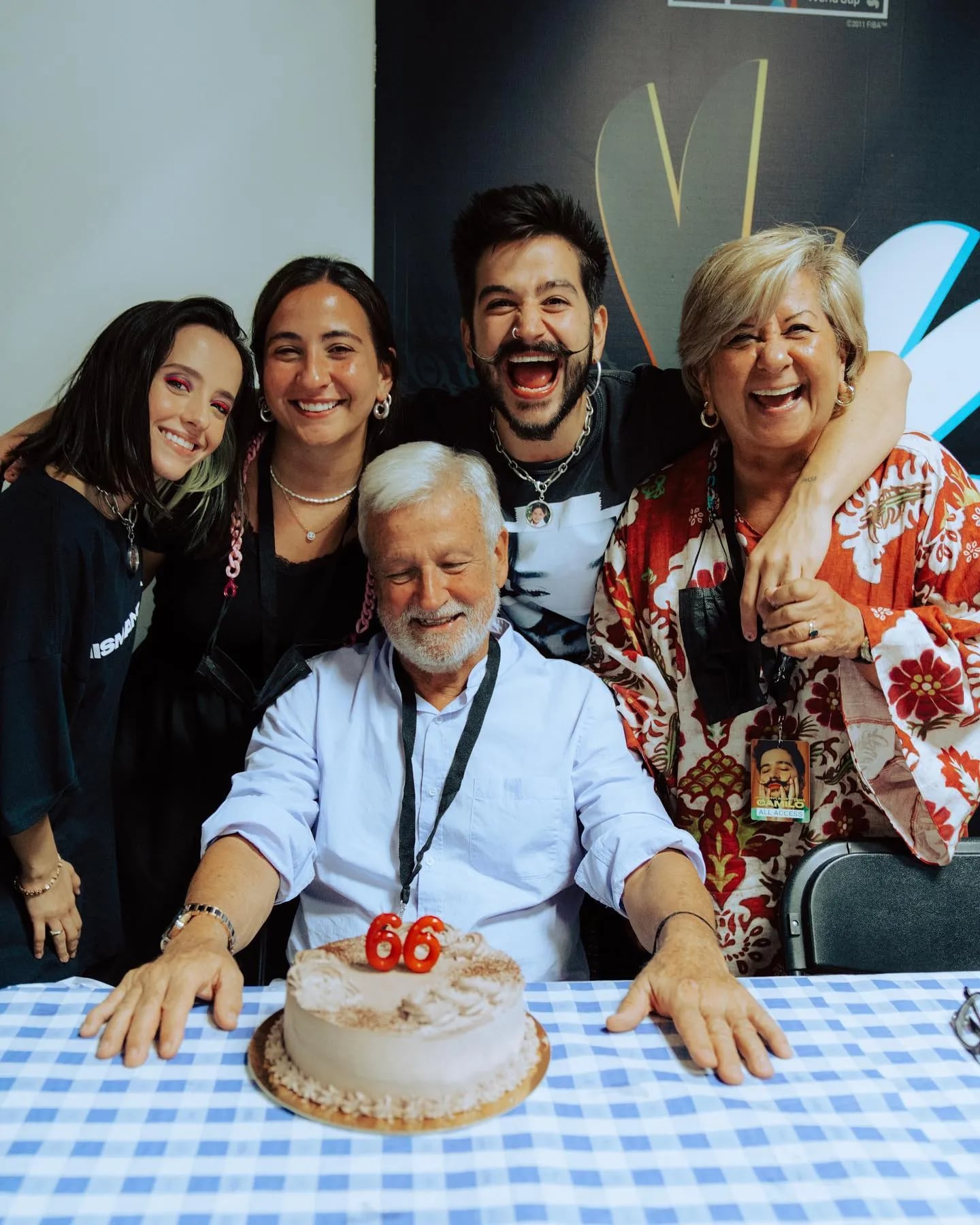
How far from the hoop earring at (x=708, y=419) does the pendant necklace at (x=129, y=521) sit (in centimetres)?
118

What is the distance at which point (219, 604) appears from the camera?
2225 millimetres

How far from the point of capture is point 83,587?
1889 mm

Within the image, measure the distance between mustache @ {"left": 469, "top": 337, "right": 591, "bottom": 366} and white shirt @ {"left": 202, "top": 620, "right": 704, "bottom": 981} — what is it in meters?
0.65

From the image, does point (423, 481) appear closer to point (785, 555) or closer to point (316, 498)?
point (316, 498)

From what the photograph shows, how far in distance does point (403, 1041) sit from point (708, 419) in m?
1.50

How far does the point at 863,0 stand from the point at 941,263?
71 cm

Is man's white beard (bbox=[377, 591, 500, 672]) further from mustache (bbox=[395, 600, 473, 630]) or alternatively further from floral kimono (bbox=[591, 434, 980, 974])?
floral kimono (bbox=[591, 434, 980, 974])

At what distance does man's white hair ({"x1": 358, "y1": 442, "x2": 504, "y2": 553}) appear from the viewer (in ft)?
Result: 6.48

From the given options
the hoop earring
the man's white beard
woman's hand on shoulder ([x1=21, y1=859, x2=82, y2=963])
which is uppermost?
the hoop earring

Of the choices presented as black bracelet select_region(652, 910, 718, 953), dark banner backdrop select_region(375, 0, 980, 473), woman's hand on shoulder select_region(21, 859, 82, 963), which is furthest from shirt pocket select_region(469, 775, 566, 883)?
dark banner backdrop select_region(375, 0, 980, 473)

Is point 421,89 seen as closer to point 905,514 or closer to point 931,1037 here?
point 905,514

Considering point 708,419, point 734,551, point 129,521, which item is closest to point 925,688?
point 734,551

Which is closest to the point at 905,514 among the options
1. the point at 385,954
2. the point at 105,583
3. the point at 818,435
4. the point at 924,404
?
the point at 818,435

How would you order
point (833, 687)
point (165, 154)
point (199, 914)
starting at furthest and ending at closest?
point (165, 154) < point (833, 687) < point (199, 914)
